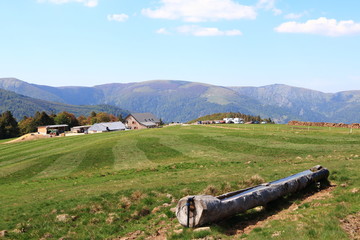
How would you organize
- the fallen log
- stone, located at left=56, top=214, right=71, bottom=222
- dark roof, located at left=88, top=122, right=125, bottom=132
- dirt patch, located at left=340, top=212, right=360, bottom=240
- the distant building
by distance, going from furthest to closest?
dark roof, located at left=88, top=122, right=125, bottom=132 → the distant building → stone, located at left=56, top=214, right=71, bottom=222 → the fallen log → dirt patch, located at left=340, top=212, right=360, bottom=240

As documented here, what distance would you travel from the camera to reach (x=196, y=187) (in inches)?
945

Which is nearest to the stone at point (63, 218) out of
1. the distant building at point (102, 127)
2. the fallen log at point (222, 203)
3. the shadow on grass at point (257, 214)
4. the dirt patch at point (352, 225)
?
the fallen log at point (222, 203)

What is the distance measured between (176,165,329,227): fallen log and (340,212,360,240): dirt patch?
164 inches

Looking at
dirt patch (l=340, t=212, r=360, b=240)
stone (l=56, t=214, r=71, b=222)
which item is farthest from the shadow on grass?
stone (l=56, t=214, r=71, b=222)

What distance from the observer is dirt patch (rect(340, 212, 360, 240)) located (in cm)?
1180

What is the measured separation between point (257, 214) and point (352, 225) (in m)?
4.82

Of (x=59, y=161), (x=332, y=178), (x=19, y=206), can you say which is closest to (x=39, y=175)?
(x=59, y=161)

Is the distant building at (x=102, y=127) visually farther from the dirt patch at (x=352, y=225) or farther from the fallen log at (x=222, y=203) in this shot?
the dirt patch at (x=352, y=225)

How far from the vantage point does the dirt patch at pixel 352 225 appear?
38.7 ft

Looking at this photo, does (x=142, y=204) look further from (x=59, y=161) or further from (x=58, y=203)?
(x=59, y=161)

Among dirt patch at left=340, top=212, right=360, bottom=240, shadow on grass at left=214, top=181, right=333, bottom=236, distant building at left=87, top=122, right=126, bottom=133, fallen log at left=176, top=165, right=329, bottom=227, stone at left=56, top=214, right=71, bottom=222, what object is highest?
fallen log at left=176, top=165, right=329, bottom=227

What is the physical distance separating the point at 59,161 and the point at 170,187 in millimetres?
34971

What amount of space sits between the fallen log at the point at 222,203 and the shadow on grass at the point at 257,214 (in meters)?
0.53

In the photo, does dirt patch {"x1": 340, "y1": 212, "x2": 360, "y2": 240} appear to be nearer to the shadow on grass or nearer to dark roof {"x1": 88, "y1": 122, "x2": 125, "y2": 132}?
the shadow on grass
